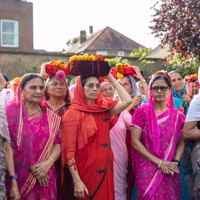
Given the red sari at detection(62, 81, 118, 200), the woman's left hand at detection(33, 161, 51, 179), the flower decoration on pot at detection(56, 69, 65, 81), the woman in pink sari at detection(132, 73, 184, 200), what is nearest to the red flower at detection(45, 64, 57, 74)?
the flower decoration on pot at detection(56, 69, 65, 81)

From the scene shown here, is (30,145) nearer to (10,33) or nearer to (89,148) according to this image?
(89,148)

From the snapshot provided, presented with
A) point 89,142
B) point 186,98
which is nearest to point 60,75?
point 89,142

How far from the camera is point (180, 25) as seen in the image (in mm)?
13391

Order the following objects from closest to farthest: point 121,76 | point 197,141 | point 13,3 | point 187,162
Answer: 1. point 197,141
2. point 187,162
3. point 121,76
4. point 13,3

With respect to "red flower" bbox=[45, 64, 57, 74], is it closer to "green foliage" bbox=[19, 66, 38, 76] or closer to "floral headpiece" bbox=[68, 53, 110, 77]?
"floral headpiece" bbox=[68, 53, 110, 77]

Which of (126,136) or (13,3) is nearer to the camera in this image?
(126,136)

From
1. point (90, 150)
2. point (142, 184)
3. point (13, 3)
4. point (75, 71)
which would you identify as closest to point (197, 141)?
point (142, 184)

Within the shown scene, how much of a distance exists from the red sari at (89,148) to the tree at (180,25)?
28.1 feet

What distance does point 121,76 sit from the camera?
235 inches

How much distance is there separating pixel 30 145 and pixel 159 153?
4.51 feet

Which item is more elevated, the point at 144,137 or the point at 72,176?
the point at 144,137

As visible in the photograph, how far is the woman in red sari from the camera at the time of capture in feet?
15.3

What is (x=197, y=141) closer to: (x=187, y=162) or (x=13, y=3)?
(x=187, y=162)

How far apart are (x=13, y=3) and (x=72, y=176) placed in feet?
71.0
